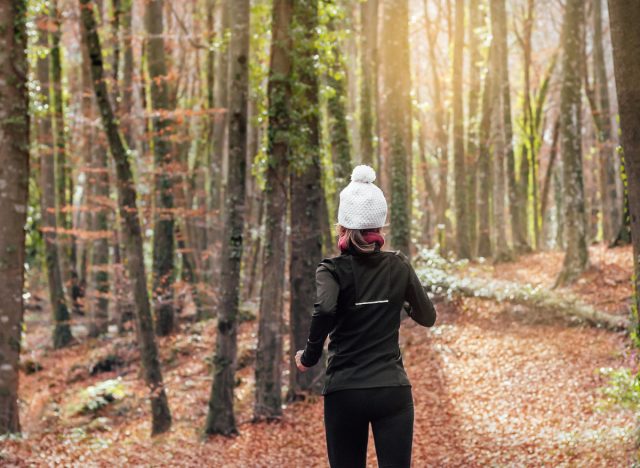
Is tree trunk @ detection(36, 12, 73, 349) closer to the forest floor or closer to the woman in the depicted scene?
the forest floor

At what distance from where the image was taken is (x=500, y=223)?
21.7 metres

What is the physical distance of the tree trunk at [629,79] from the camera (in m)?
6.13

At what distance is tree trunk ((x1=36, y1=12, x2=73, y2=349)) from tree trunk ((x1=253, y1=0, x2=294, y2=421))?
442 inches

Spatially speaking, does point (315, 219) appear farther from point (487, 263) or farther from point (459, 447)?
point (487, 263)

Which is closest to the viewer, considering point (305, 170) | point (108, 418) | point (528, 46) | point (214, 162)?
point (305, 170)

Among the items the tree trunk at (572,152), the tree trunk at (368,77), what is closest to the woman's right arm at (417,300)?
the tree trunk at (572,152)

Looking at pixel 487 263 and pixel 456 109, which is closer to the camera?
pixel 487 263

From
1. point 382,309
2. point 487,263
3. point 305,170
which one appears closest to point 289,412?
point 305,170

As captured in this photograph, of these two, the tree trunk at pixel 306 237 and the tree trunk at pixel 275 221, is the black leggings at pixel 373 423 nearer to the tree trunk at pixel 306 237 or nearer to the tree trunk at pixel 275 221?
the tree trunk at pixel 275 221

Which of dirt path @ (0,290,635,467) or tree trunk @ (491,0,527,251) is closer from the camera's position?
dirt path @ (0,290,635,467)

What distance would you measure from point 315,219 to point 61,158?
45.6 ft

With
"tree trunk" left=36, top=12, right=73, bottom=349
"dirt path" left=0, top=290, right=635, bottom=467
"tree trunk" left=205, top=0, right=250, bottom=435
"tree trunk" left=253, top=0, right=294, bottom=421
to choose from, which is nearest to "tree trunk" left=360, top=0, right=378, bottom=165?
"dirt path" left=0, top=290, right=635, bottom=467

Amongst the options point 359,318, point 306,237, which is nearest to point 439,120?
point 306,237

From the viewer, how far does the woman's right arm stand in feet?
13.4
